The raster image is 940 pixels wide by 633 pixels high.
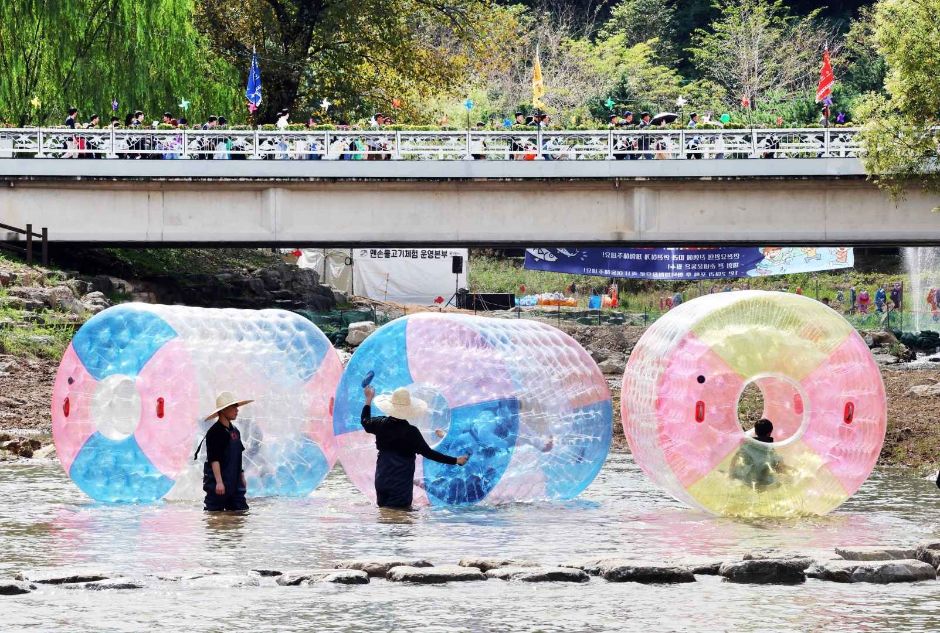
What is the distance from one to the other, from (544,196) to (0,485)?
25.1 m

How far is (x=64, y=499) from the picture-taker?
17156 millimetres

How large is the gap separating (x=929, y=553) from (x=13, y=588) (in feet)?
22.0

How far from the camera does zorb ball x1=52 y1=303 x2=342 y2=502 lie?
16578 millimetres

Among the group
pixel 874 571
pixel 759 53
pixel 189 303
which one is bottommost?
pixel 874 571

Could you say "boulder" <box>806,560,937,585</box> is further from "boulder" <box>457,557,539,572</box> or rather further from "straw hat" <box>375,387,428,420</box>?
"straw hat" <box>375,387,428,420</box>

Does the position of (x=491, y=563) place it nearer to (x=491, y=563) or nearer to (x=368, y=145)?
(x=491, y=563)

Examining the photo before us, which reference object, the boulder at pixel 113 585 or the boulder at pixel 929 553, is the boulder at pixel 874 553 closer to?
the boulder at pixel 929 553

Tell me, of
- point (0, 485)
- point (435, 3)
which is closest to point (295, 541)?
point (0, 485)

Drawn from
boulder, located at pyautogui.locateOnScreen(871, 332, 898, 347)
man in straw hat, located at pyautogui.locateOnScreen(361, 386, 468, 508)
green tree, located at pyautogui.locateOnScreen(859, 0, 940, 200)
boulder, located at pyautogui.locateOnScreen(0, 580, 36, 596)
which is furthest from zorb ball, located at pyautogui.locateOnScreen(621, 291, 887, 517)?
boulder, located at pyautogui.locateOnScreen(871, 332, 898, 347)

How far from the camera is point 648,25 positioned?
83375 millimetres

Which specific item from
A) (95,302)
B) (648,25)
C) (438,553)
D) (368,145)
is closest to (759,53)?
(648,25)

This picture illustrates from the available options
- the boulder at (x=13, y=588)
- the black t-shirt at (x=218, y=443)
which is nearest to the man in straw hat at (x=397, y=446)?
the black t-shirt at (x=218, y=443)

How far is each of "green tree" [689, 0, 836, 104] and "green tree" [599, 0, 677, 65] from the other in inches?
122

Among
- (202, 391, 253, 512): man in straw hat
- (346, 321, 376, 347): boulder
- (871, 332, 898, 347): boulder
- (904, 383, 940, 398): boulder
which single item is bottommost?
(202, 391, 253, 512): man in straw hat
